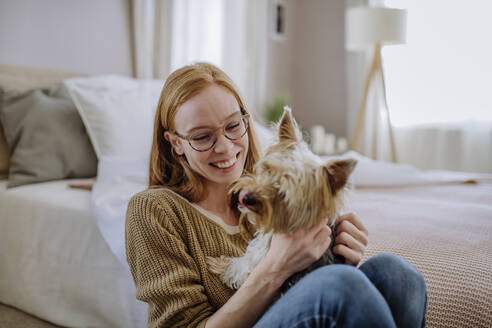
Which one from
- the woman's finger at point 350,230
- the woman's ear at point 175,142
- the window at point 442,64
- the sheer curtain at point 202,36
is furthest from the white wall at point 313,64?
the woman's finger at point 350,230

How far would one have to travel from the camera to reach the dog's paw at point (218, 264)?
104cm

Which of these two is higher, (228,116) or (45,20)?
(45,20)

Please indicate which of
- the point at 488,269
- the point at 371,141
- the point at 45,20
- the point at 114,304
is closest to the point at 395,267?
the point at 488,269

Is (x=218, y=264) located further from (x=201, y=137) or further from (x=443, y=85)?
(x=443, y=85)

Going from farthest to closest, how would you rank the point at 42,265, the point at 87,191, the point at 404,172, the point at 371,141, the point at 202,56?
the point at 371,141 < the point at 202,56 < the point at 404,172 < the point at 87,191 < the point at 42,265

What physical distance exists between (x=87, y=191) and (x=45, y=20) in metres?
1.32

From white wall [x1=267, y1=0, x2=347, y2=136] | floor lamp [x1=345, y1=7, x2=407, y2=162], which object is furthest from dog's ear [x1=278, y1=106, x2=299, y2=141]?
white wall [x1=267, y1=0, x2=347, y2=136]

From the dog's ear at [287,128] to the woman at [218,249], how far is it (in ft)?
0.63

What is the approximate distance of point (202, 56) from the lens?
351 centimetres

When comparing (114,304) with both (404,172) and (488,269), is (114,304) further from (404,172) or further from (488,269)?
(404,172)

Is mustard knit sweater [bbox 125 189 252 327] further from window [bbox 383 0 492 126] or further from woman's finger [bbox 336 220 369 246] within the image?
window [bbox 383 0 492 126]

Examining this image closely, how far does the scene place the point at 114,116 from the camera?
216 centimetres

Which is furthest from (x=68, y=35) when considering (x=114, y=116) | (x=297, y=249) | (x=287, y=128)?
(x=297, y=249)

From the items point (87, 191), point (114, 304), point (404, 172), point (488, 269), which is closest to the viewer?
point (488, 269)
